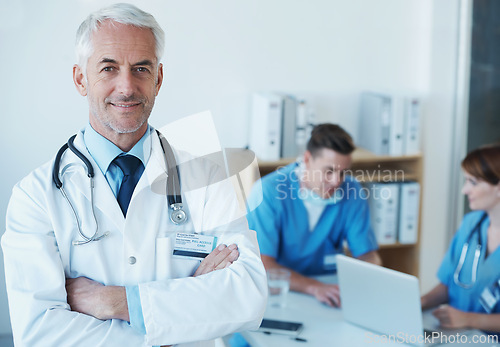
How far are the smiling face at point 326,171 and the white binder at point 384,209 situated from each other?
742 millimetres

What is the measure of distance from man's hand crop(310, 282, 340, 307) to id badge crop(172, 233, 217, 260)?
0.80 meters

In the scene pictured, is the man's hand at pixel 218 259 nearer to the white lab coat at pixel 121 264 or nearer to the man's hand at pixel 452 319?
the white lab coat at pixel 121 264

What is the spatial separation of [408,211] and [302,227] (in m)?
0.95

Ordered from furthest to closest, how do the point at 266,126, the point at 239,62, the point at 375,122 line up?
1. the point at 375,122
2. the point at 266,126
3. the point at 239,62

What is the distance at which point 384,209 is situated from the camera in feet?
9.94

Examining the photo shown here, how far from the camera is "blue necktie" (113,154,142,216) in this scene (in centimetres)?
130

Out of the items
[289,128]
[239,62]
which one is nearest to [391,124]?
[289,128]

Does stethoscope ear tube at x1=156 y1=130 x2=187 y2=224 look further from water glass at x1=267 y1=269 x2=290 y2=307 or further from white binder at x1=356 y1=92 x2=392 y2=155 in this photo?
white binder at x1=356 y1=92 x2=392 y2=155

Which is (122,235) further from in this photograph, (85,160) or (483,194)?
(483,194)

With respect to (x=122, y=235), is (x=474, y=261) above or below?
below

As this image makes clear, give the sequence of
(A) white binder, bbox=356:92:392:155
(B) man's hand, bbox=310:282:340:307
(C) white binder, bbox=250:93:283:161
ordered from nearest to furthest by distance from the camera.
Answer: (B) man's hand, bbox=310:282:340:307 → (C) white binder, bbox=250:93:283:161 → (A) white binder, bbox=356:92:392:155

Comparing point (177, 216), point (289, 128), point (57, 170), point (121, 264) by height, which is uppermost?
point (289, 128)

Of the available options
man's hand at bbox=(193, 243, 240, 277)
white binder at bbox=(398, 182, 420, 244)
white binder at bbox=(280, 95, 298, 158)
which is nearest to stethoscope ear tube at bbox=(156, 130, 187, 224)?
man's hand at bbox=(193, 243, 240, 277)

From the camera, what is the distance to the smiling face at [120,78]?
124 centimetres
